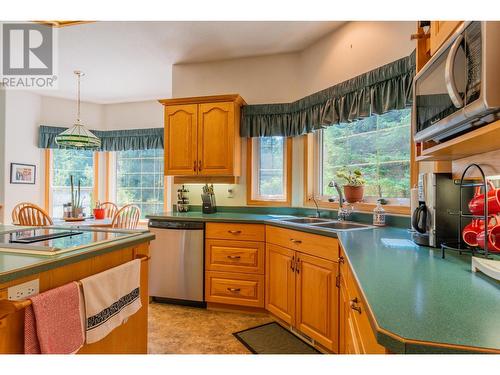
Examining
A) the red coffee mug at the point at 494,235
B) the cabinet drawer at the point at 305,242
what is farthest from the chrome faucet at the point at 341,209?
the red coffee mug at the point at 494,235

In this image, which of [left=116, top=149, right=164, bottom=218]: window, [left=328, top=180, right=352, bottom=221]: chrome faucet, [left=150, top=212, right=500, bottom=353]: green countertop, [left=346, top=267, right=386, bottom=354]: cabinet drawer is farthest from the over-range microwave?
[left=116, top=149, right=164, bottom=218]: window

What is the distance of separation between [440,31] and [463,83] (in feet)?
1.59

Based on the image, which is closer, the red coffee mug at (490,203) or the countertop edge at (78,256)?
the countertop edge at (78,256)

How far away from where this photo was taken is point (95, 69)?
381 cm

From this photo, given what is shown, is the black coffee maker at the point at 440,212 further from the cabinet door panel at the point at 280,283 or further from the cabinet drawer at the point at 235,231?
the cabinet drawer at the point at 235,231

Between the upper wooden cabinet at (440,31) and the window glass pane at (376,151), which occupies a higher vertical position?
the upper wooden cabinet at (440,31)

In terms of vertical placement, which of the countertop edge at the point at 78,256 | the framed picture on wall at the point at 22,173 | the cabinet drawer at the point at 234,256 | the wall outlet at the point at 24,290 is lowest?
the cabinet drawer at the point at 234,256

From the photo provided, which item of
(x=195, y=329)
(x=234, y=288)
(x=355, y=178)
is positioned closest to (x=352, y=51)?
(x=355, y=178)

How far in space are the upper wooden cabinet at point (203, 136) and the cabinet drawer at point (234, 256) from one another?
810 mm

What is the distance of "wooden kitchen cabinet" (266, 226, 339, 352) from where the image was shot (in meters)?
1.92

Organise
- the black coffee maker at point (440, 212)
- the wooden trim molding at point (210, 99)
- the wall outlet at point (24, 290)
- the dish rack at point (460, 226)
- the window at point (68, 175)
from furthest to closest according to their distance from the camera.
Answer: the window at point (68, 175), the wooden trim molding at point (210, 99), the black coffee maker at point (440, 212), the dish rack at point (460, 226), the wall outlet at point (24, 290)

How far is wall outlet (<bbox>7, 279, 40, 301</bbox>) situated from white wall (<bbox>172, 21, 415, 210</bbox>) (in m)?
2.52

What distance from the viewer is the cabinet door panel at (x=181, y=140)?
3.27 meters
